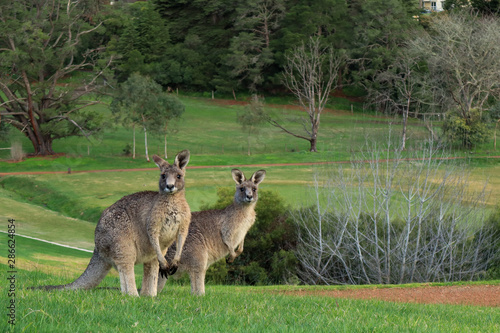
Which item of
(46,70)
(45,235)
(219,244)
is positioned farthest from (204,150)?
(219,244)

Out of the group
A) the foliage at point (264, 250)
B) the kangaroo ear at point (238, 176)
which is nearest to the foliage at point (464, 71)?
the foliage at point (264, 250)

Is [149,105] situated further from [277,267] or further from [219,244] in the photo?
[219,244]

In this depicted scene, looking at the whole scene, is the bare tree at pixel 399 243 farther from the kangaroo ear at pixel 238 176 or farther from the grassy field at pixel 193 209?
the kangaroo ear at pixel 238 176

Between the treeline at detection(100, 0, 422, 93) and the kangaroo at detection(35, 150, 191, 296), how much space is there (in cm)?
6851

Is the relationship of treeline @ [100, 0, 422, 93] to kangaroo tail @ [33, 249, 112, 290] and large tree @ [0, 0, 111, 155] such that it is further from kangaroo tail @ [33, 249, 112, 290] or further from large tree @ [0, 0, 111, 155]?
kangaroo tail @ [33, 249, 112, 290]

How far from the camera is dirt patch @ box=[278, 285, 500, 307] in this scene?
18.1 meters

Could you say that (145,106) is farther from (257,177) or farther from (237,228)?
(237,228)

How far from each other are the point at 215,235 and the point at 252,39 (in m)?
73.8

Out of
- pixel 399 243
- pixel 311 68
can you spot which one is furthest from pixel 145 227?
pixel 311 68

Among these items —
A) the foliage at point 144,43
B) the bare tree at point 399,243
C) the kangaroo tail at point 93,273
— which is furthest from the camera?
the foliage at point 144,43

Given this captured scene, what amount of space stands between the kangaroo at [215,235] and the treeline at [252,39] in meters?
66.0

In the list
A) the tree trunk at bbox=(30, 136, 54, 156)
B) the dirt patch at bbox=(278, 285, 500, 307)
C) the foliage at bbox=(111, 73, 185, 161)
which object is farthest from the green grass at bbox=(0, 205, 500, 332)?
the tree trunk at bbox=(30, 136, 54, 156)

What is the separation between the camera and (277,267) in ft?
89.1

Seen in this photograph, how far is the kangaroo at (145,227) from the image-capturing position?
370 inches
